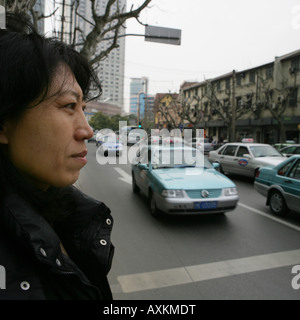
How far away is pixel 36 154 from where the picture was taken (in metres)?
0.82

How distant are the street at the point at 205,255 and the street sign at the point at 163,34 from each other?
16.8 ft

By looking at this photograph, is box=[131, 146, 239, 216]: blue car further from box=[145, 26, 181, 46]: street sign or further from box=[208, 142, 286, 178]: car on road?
box=[208, 142, 286, 178]: car on road

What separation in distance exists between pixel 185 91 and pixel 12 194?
48160 mm

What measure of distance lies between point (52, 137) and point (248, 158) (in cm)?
1028

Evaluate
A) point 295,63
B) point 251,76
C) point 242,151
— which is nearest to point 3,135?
point 242,151

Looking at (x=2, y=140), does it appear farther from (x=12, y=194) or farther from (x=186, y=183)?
(x=186, y=183)

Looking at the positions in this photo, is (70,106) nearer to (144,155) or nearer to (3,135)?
(3,135)

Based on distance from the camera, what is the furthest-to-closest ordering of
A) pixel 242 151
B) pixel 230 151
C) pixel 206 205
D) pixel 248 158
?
pixel 230 151 < pixel 242 151 < pixel 248 158 < pixel 206 205

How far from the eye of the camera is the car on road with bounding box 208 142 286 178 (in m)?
9.82

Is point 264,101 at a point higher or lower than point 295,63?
lower

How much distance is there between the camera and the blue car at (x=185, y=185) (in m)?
5.14

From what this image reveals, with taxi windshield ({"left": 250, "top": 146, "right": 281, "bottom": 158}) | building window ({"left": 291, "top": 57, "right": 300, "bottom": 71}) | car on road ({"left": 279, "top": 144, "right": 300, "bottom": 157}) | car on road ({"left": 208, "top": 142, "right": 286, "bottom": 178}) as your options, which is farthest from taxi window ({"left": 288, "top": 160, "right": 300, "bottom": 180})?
building window ({"left": 291, "top": 57, "right": 300, "bottom": 71})

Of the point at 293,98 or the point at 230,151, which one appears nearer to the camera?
the point at 230,151
